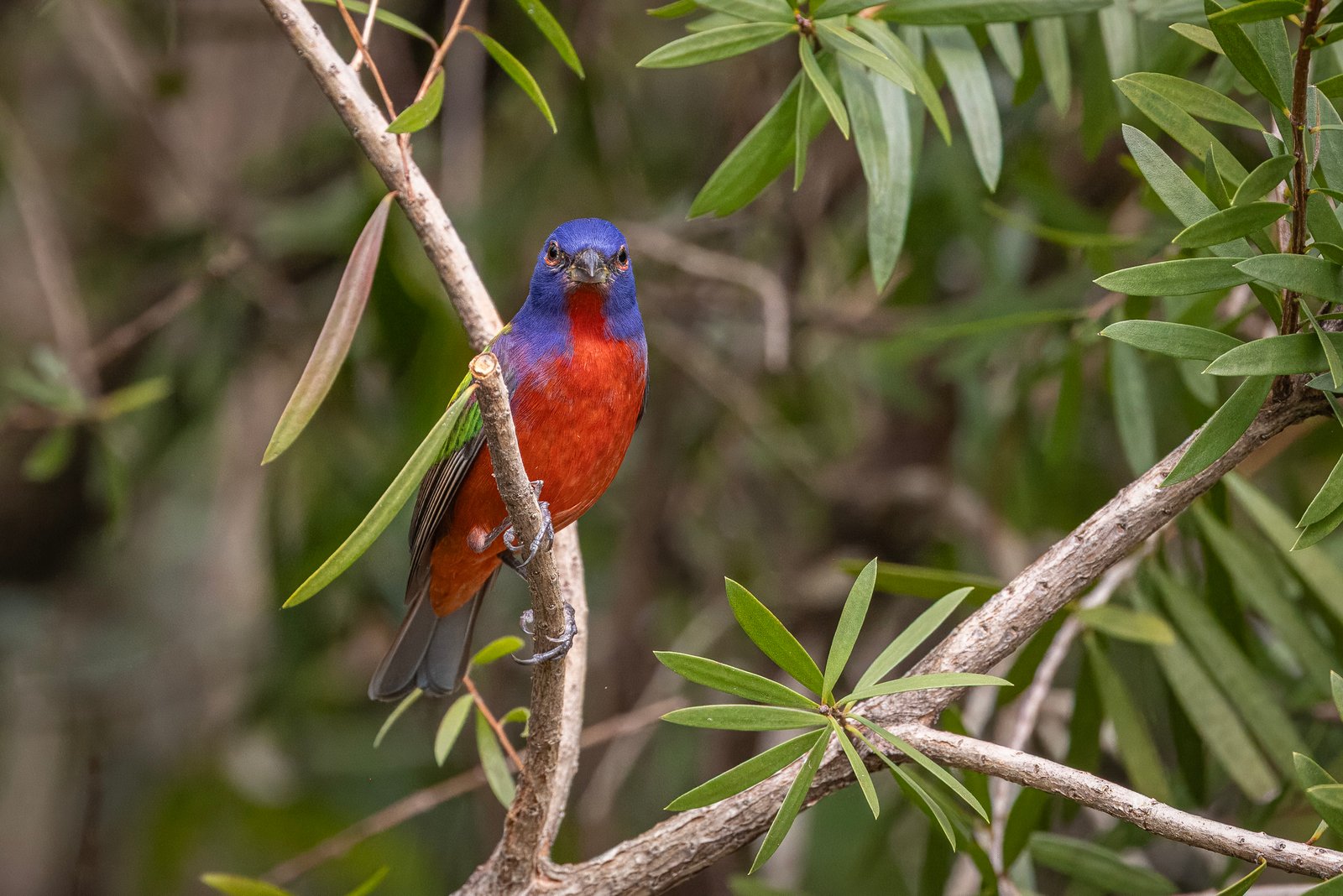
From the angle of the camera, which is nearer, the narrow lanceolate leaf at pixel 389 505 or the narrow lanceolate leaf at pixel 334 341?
the narrow lanceolate leaf at pixel 389 505

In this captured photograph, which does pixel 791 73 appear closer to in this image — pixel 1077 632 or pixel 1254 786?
pixel 1077 632

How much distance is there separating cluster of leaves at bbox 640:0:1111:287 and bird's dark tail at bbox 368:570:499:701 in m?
1.56

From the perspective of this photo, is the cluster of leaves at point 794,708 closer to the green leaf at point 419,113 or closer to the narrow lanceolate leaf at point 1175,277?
the narrow lanceolate leaf at point 1175,277

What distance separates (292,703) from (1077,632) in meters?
3.37

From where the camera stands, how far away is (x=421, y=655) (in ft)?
11.3

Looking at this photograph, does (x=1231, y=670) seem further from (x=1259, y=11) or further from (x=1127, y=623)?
(x=1259, y=11)

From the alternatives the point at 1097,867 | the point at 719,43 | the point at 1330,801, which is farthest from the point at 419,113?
the point at 1097,867

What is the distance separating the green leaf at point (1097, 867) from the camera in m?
2.67

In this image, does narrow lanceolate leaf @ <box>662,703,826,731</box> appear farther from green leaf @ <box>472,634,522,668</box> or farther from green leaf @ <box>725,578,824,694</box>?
green leaf @ <box>472,634,522,668</box>

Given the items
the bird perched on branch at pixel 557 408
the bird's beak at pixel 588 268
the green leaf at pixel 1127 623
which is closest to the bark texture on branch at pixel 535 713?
the bird perched on branch at pixel 557 408

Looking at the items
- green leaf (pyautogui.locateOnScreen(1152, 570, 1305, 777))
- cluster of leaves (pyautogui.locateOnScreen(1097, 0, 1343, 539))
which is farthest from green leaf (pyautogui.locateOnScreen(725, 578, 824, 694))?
green leaf (pyautogui.locateOnScreen(1152, 570, 1305, 777))

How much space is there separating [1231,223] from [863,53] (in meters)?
0.66

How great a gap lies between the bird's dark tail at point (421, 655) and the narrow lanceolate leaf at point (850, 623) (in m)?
1.74

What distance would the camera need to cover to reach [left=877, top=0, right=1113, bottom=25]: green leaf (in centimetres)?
237
